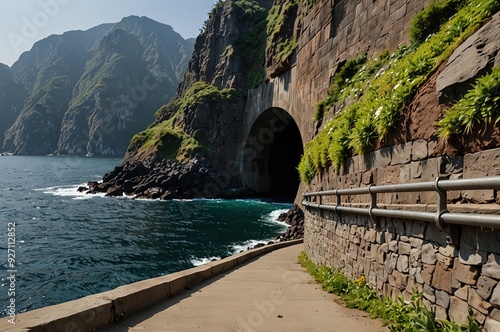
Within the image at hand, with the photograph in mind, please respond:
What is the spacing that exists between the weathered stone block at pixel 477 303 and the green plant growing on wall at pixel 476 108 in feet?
6.65

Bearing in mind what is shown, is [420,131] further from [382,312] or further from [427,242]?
[382,312]

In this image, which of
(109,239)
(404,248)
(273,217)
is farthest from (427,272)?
(273,217)

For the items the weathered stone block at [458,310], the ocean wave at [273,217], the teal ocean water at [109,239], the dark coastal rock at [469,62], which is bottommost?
the teal ocean water at [109,239]

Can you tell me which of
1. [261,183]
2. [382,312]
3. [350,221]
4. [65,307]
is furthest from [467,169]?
[261,183]

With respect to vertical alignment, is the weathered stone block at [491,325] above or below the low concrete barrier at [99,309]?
above

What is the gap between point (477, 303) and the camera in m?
3.56

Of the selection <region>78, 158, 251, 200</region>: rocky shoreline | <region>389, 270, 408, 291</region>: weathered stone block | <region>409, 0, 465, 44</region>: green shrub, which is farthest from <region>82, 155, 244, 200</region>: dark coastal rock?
<region>389, 270, 408, 291</region>: weathered stone block

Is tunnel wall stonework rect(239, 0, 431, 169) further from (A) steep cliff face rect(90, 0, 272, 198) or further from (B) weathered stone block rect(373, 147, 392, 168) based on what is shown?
(A) steep cliff face rect(90, 0, 272, 198)

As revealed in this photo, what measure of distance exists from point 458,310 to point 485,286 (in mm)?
584

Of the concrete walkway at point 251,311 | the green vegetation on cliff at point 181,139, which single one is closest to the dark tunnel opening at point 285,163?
the green vegetation on cliff at point 181,139

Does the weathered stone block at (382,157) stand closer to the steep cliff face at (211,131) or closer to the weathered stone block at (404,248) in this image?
the weathered stone block at (404,248)

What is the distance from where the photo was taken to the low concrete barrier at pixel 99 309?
3.76 m

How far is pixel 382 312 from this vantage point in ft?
17.0

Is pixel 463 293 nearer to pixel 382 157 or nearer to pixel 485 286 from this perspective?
pixel 485 286
